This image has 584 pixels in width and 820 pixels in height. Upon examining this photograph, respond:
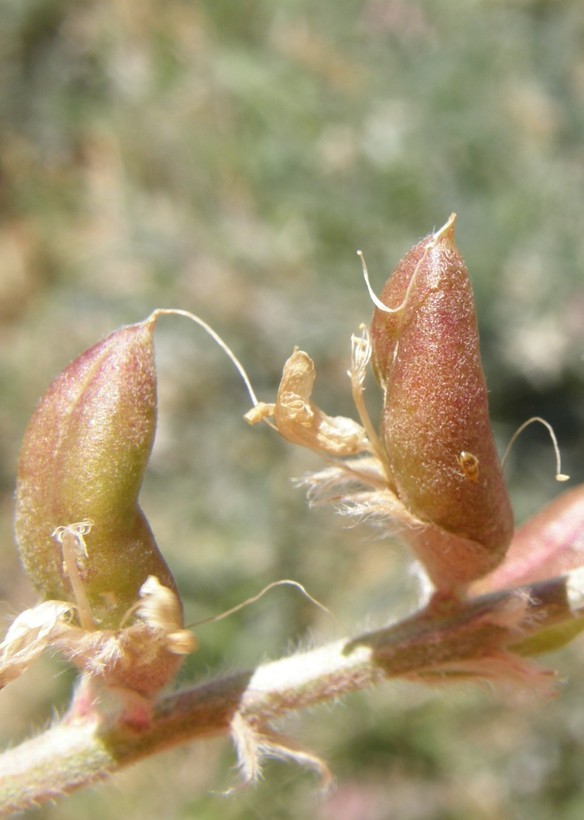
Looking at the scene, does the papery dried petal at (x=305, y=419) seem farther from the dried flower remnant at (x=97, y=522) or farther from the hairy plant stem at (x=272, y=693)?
the hairy plant stem at (x=272, y=693)

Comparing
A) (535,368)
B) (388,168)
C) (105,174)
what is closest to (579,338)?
(535,368)

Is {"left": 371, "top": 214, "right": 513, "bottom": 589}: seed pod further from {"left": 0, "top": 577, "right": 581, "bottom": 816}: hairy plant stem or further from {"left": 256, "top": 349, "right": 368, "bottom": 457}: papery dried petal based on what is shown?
{"left": 0, "top": 577, "right": 581, "bottom": 816}: hairy plant stem

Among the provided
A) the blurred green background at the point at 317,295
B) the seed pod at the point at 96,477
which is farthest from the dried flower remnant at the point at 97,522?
the blurred green background at the point at 317,295

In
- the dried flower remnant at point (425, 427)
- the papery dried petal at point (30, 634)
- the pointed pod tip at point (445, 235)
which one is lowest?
the papery dried petal at point (30, 634)

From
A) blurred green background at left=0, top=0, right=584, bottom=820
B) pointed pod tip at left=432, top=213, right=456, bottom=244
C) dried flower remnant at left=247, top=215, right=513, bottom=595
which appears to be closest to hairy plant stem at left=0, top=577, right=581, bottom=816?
dried flower remnant at left=247, top=215, right=513, bottom=595

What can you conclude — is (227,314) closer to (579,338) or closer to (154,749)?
(579,338)
